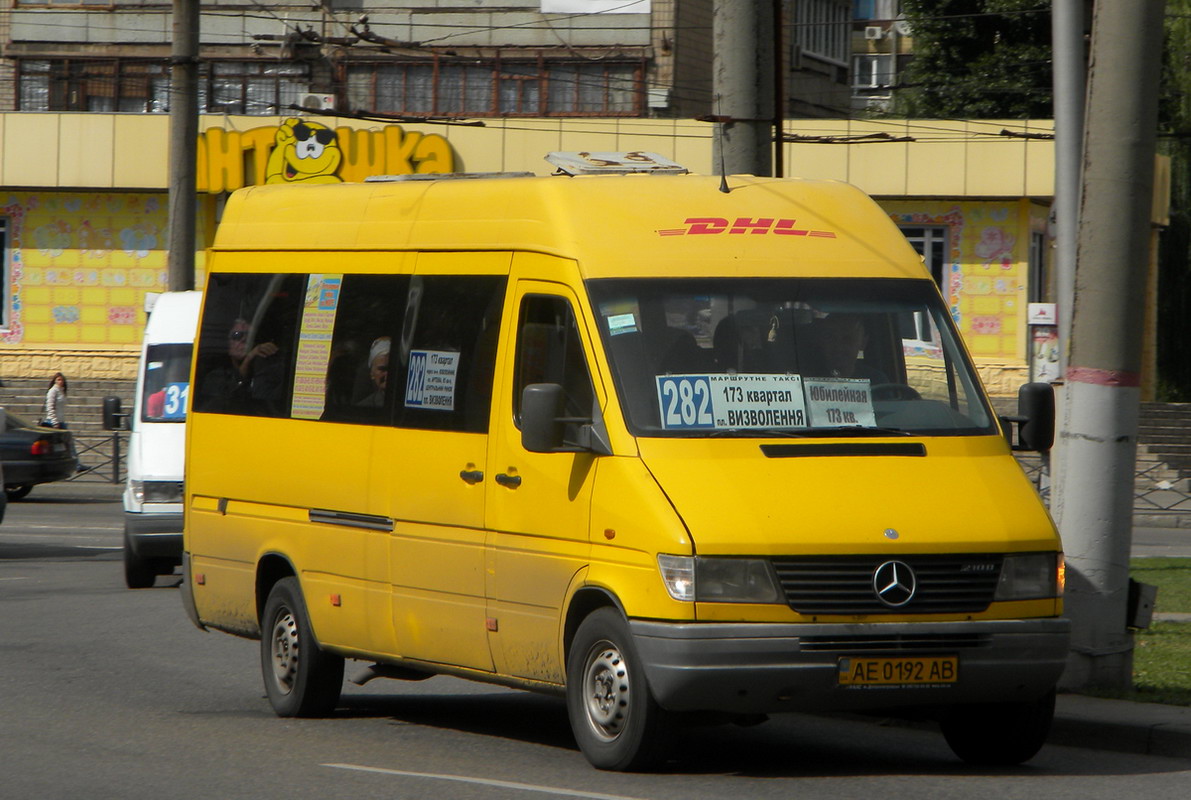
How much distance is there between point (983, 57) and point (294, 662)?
3444 centimetres

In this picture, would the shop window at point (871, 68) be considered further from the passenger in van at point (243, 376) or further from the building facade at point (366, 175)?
the passenger in van at point (243, 376)

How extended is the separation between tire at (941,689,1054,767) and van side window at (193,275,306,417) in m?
3.77

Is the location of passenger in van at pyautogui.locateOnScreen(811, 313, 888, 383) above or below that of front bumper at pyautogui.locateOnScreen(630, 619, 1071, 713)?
above

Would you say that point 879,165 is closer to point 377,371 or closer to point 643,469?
point 377,371

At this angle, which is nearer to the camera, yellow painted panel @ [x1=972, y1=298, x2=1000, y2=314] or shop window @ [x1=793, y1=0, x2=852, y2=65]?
yellow painted panel @ [x1=972, y1=298, x2=1000, y2=314]

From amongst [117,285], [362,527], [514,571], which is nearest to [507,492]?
[514,571]

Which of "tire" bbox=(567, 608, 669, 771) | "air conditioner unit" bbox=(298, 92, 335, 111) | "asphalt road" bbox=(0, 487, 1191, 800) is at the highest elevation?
"air conditioner unit" bbox=(298, 92, 335, 111)

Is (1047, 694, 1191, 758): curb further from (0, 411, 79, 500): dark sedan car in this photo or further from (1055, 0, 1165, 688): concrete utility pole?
(0, 411, 79, 500): dark sedan car

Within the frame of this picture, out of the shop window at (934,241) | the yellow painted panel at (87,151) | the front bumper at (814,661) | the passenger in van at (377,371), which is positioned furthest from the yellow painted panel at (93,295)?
the front bumper at (814,661)

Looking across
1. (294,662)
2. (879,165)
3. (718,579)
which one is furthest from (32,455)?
(718,579)

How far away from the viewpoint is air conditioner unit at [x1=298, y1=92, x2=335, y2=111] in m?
36.4

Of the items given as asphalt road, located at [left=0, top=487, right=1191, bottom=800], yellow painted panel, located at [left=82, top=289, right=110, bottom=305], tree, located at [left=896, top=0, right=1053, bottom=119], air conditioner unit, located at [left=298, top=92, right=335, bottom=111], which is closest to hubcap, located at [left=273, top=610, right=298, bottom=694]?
asphalt road, located at [left=0, top=487, right=1191, bottom=800]

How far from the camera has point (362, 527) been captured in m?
9.11

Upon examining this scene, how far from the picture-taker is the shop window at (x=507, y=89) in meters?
38.2
